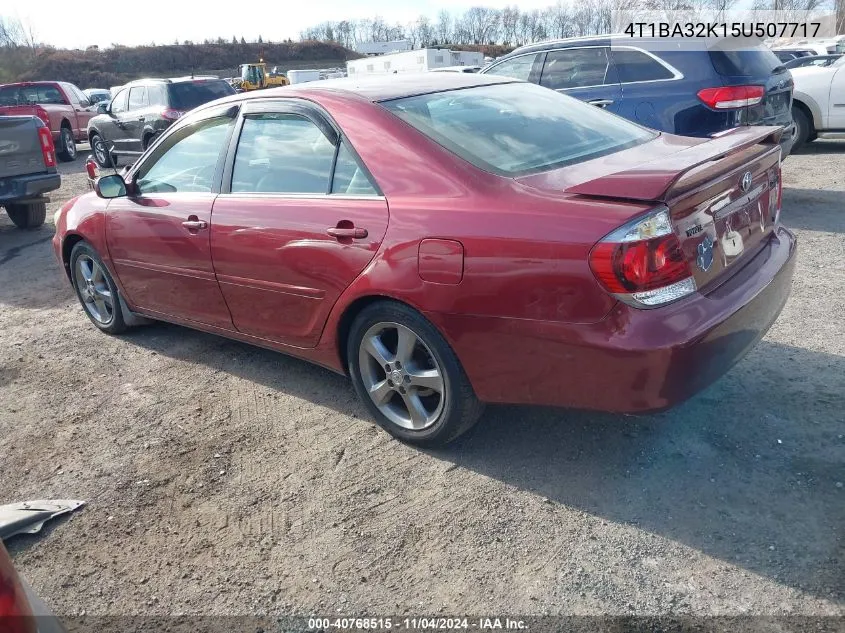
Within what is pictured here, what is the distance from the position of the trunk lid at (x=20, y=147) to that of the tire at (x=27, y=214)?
70 centimetres

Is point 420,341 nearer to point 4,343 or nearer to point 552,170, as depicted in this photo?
point 552,170

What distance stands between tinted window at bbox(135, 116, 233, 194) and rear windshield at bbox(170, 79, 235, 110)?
917 cm

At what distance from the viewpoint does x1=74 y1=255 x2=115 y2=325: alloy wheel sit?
5074mm

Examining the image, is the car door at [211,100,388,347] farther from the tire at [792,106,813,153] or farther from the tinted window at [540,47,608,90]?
the tire at [792,106,813,153]

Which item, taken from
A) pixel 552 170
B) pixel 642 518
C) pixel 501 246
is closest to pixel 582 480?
pixel 642 518

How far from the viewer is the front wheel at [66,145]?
54.5ft

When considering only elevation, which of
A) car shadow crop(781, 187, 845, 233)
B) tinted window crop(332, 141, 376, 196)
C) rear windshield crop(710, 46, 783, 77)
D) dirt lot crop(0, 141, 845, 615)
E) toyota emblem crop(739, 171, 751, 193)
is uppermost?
rear windshield crop(710, 46, 783, 77)

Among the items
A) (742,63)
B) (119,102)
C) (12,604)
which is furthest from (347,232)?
(119,102)

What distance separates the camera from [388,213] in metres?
3.09

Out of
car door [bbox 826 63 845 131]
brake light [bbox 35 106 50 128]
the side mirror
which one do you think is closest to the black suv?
brake light [bbox 35 106 50 128]

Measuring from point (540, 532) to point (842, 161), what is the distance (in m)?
9.11

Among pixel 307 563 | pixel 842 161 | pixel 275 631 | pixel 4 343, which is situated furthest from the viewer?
pixel 842 161

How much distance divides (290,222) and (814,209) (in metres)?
5.87

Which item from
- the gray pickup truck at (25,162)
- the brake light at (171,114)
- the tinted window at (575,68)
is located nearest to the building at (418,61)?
the brake light at (171,114)
